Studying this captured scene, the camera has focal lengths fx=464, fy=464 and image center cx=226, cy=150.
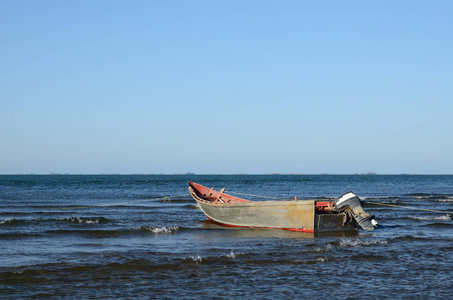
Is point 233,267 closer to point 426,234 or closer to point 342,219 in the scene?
point 342,219

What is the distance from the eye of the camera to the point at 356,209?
2014 centimetres

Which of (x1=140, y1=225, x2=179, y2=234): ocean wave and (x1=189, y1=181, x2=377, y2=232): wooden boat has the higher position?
(x1=189, y1=181, x2=377, y2=232): wooden boat

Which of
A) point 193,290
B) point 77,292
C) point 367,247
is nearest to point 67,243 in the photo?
point 77,292

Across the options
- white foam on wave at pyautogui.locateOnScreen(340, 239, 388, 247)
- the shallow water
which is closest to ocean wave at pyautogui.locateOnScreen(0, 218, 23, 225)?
the shallow water

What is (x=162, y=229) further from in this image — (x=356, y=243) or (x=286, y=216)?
(x=356, y=243)

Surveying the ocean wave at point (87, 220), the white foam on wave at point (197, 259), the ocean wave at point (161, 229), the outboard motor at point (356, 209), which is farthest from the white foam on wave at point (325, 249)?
the ocean wave at point (87, 220)

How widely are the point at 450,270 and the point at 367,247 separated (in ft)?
12.7

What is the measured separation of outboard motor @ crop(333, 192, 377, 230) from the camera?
19.9 metres

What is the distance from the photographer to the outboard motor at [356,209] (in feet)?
65.4

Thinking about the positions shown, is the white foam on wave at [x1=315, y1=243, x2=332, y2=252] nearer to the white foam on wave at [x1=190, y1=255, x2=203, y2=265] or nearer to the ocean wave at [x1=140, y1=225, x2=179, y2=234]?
the white foam on wave at [x1=190, y1=255, x2=203, y2=265]

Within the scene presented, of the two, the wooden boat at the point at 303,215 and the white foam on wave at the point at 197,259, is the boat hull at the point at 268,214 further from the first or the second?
the white foam on wave at the point at 197,259

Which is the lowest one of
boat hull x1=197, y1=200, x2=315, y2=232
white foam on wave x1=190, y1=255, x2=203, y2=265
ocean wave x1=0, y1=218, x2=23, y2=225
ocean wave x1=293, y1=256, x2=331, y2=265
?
ocean wave x1=0, y1=218, x2=23, y2=225

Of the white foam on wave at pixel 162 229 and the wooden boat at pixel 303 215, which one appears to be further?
the white foam on wave at pixel 162 229

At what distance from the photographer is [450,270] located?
42.1 ft
